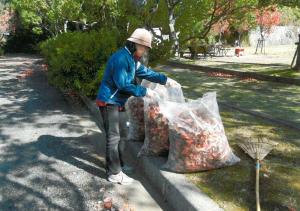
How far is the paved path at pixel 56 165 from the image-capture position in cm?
438

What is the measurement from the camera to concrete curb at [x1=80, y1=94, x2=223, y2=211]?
12.5 feet

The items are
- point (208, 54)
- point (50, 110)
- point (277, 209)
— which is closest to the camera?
point (277, 209)

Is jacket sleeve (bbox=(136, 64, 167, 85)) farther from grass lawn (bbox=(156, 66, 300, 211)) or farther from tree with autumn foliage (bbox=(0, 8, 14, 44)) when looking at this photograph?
tree with autumn foliage (bbox=(0, 8, 14, 44))

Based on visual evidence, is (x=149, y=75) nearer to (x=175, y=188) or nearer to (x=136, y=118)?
(x=136, y=118)

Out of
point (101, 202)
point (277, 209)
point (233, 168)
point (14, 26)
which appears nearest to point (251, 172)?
point (233, 168)

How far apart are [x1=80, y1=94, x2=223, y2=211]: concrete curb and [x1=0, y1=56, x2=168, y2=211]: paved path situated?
0.12 m

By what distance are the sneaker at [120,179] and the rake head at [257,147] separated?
1445mm

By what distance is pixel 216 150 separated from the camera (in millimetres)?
4543

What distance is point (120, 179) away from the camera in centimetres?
482

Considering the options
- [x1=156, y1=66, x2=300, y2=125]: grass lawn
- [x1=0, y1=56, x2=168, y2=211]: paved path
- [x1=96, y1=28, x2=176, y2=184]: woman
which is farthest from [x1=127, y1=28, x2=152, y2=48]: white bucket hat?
[x1=156, y1=66, x2=300, y2=125]: grass lawn

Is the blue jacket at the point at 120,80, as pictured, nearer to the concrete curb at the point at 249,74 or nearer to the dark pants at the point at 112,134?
the dark pants at the point at 112,134

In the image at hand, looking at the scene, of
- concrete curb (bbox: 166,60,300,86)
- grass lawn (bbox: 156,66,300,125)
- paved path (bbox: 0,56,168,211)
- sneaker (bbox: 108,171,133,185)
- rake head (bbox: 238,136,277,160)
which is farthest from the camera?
concrete curb (bbox: 166,60,300,86)

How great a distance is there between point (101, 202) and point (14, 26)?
1389 inches

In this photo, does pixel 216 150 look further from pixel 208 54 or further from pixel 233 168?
pixel 208 54
